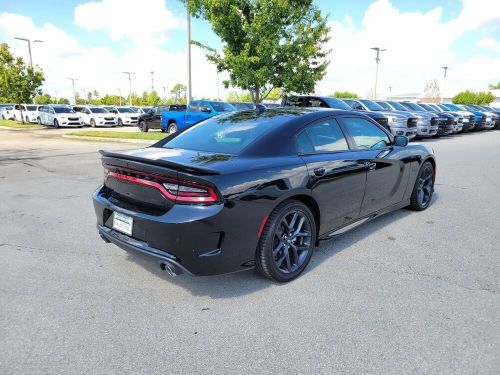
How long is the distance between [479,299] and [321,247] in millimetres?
1572

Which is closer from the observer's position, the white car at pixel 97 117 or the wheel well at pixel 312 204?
the wheel well at pixel 312 204

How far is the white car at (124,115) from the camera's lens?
30.9 meters

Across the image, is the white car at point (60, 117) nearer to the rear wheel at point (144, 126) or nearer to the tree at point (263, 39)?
the rear wheel at point (144, 126)

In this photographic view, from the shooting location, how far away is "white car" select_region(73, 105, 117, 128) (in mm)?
29266

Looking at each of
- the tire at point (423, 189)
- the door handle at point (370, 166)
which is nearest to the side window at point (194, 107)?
the tire at point (423, 189)

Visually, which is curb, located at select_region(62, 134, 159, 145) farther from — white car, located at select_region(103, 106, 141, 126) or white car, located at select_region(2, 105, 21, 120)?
white car, located at select_region(2, 105, 21, 120)

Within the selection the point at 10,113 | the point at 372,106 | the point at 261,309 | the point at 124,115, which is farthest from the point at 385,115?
the point at 10,113

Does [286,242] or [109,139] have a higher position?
[286,242]

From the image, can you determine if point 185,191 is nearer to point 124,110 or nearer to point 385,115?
point 385,115

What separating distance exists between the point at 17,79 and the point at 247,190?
1314 inches

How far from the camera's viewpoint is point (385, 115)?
14992 millimetres

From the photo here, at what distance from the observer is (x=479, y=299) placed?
3.16 meters

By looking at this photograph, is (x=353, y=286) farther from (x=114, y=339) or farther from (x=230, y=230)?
(x=114, y=339)

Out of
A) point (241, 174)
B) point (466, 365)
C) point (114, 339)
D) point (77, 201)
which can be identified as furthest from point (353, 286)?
point (77, 201)
